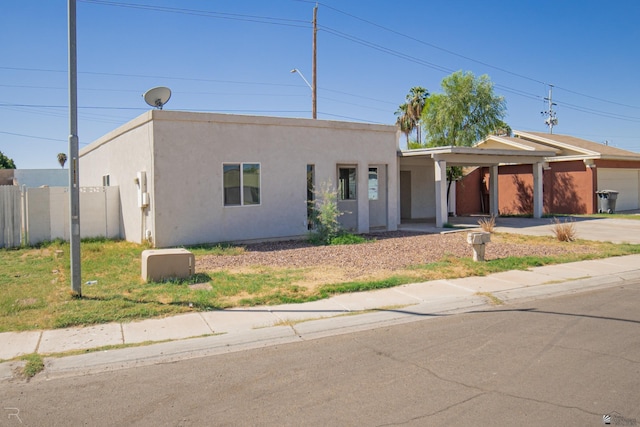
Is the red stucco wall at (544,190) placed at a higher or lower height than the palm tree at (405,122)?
lower

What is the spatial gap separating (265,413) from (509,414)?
204cm

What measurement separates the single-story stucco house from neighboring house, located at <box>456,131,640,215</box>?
32.2 feet

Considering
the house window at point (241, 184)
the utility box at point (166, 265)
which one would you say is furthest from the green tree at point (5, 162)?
the utility box at point (166, 265)

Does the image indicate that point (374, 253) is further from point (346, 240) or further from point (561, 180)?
point (561, 180)

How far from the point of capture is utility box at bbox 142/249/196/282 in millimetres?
A: 9969

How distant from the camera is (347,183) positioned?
1895cm

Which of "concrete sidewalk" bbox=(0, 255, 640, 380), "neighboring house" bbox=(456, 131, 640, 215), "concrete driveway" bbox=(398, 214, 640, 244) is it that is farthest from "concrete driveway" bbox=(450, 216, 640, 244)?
"concrete sidewalk" bbox=(0, 255, 640, 380)

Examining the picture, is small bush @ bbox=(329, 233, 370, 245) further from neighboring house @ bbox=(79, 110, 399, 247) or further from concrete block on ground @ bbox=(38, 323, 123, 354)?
concrete block on ground @ bbox=(38, 323, 123, 354)

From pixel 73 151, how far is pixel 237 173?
24.8 feet

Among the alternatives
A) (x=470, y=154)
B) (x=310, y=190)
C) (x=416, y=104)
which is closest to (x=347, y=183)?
(x=310, y=190)

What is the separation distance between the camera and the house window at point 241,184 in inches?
619

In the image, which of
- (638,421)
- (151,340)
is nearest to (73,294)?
(151,340)

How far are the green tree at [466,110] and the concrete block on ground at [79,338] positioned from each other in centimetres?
2777

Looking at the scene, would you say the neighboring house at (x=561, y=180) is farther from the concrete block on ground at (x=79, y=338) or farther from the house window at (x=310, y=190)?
the concrete block on ground at (x=79, y=338)
